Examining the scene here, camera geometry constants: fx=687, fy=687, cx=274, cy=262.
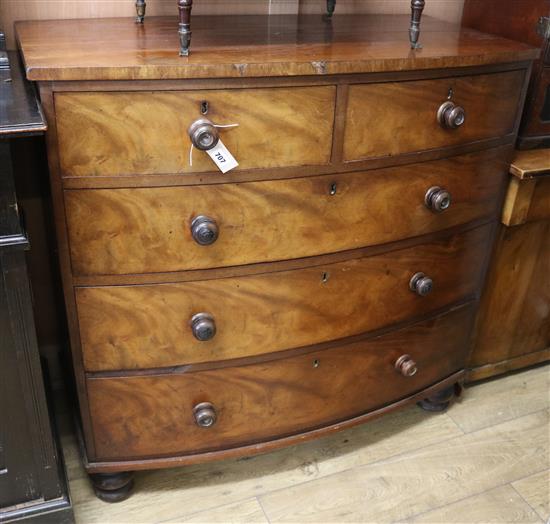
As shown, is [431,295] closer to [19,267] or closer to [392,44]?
[392,44]

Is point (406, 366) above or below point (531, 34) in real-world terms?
below

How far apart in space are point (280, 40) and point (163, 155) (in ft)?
1.30

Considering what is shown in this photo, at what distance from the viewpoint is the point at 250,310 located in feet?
4.62

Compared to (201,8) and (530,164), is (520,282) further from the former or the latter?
(201,8)

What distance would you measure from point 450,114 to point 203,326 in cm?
65

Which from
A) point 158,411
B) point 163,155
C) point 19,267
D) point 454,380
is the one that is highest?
point 163,155

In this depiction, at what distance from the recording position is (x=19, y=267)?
3.92ft

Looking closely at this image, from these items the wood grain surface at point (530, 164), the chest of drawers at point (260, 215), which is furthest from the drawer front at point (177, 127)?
the wood grain surface at point (530, 164)

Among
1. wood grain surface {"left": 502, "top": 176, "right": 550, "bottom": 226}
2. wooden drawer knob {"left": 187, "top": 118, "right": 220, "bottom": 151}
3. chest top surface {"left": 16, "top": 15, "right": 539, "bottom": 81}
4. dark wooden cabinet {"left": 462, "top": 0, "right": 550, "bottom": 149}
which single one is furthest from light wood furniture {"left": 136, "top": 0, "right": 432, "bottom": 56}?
wood grain surface {"left": 502, "top": 176, "right": 550, "bottom": 226}

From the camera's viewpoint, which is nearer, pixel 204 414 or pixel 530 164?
pixel 204 414

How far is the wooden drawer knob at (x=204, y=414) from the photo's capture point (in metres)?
1.46

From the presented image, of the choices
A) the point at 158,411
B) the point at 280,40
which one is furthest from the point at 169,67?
the point at 158,411

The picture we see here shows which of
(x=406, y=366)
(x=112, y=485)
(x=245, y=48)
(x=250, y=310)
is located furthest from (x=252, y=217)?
(x=112, y=485)

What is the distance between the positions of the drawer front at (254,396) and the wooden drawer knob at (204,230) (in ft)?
1.07
